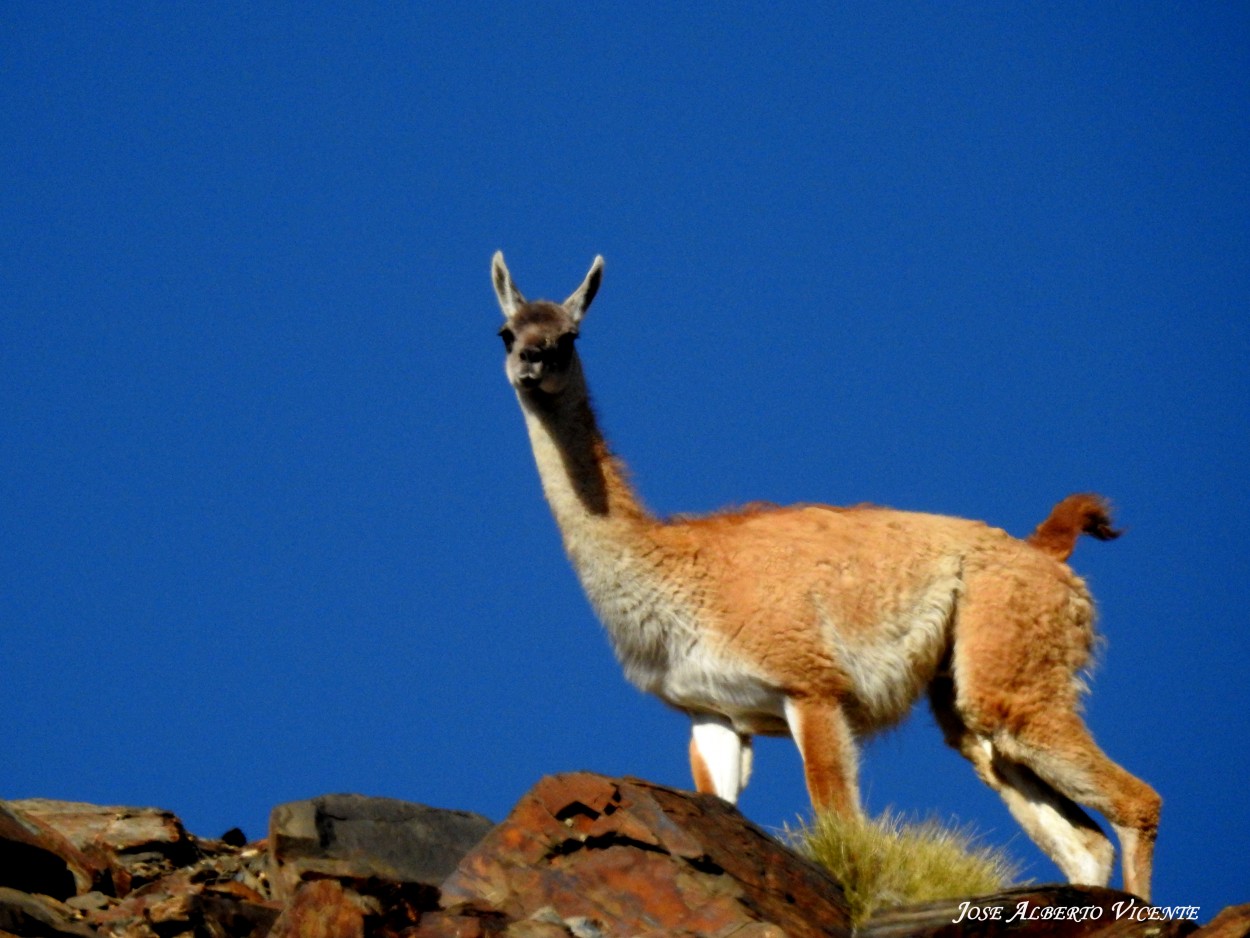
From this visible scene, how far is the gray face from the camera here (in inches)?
441

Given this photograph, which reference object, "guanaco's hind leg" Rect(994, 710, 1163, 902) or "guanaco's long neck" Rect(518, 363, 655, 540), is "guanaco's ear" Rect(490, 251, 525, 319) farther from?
"guanaco's hind leg" Rect(994, 710, 1163, 902)

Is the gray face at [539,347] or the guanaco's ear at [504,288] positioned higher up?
the guanaco's ear at [504,288]

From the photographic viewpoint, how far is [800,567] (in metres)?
10.9

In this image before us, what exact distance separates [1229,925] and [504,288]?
20.7ft

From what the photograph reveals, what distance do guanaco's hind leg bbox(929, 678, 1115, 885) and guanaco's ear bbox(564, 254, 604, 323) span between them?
340cm

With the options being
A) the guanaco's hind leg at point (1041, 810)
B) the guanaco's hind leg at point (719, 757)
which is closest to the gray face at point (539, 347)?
the guanaco's hind leg at point (719, 757)

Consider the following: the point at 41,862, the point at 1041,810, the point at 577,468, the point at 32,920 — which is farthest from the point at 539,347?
the point at 32,920

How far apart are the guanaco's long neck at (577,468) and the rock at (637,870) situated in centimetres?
272

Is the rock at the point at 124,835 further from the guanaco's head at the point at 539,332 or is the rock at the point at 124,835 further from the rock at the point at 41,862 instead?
the guanaco's head at the point at 539,332

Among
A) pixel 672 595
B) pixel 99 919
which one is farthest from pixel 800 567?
pixel 99 919

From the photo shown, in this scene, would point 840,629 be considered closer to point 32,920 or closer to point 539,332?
point 539,332

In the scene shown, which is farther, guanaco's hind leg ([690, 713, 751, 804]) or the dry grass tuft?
guanaco's hind leg ([690, 713, 751, 804])

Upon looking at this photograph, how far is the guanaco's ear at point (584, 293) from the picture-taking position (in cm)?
1181

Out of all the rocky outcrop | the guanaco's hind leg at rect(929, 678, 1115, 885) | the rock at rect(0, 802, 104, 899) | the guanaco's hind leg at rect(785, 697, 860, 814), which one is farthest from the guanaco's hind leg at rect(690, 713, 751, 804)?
the rock at rect(0, 802, 104, 899)
